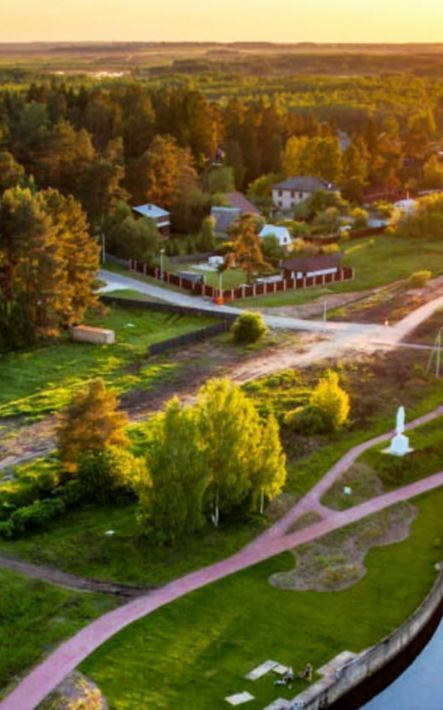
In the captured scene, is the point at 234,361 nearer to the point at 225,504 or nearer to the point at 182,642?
the point at 225,504

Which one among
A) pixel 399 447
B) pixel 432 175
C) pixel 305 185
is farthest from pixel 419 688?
pixel 432 175

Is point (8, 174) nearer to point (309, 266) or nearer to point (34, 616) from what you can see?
point (309, 266)

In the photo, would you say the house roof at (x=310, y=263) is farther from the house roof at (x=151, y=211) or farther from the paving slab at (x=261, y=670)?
the paving slab at (x=261, y=670)

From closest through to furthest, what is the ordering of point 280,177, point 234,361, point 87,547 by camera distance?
1. point 87,547
2. point 234,361
3. point 280,177

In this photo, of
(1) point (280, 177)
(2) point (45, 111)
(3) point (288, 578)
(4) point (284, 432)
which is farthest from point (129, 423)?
(1) point (280, 177)

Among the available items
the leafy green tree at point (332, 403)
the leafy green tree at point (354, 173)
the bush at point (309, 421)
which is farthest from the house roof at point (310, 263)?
the leafy green tree at point (354, 173)

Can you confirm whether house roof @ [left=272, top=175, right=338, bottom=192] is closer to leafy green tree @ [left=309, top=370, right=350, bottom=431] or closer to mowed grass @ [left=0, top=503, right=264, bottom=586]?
leafy green tree @ [left=309, top=370, right=350, bottom=431]
